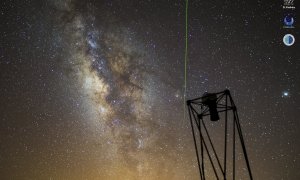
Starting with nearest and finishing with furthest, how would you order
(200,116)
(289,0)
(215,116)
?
(215,116)
(200,116)
(289,0)

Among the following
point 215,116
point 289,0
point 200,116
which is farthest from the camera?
point 289,0

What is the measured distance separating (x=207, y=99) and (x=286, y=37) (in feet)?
39.1

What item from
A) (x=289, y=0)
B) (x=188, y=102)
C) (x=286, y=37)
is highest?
(x=289, y=0)

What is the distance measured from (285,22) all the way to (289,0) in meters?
1.20

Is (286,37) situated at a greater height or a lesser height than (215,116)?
greater

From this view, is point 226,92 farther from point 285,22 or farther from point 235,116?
point 285,22

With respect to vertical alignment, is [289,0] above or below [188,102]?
above

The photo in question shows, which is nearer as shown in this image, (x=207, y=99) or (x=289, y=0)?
(x=207, y=99)

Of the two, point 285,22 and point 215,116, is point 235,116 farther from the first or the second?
point 285,22

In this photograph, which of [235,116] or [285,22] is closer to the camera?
[235,116]

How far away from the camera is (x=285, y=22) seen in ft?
73.9

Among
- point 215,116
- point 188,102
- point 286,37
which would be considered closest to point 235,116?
point 215,116

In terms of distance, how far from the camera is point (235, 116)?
13.0 metres

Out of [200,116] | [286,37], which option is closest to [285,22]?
[286,37]
